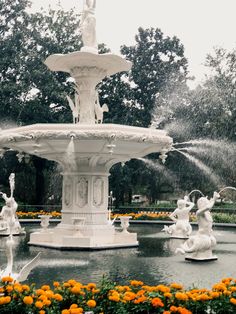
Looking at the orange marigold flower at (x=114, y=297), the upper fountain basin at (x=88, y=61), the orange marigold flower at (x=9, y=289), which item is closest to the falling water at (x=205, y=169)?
the upper fountain basin at (x=88, y=61)

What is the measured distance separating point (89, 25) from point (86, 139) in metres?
4.94

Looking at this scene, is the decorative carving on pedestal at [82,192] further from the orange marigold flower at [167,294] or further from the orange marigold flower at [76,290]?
the orange marigold flower at [167,294]

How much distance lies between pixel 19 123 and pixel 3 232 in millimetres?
18553

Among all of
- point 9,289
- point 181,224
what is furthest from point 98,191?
point 9,289

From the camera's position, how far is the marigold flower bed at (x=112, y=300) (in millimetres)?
5371

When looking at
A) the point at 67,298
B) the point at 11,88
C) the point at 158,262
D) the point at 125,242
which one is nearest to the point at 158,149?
the point at 125,242

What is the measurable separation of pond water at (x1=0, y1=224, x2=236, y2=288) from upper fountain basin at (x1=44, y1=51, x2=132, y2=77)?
5862mm

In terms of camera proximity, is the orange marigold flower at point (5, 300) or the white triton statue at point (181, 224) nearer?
the orange marigold flower at point (5, 300)

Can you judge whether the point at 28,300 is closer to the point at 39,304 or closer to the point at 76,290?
the point at 39,304

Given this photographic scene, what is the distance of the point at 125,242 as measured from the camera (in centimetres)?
1520

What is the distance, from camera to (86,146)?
1437 centimetres

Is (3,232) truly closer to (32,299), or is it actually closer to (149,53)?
(32,299)

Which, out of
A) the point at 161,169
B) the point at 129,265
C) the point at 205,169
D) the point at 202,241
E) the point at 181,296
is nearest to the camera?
the point at 181,296

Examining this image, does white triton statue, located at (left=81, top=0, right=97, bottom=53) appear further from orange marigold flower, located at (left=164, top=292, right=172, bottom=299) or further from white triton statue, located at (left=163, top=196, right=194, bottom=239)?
orange marigold flower, located at (left=164, top=292, right=172, bottom=299)
